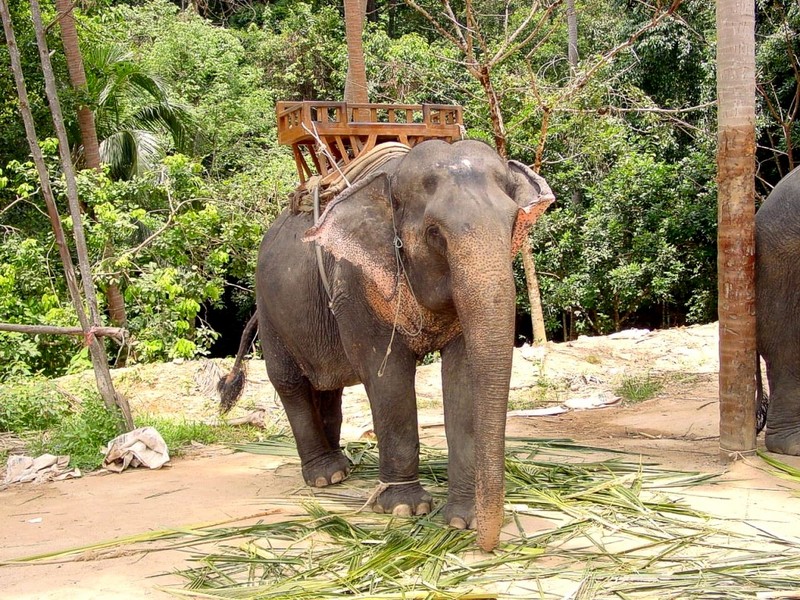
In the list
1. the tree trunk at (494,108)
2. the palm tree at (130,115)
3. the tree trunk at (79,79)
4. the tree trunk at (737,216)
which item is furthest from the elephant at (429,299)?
the palm tree at (130,115)

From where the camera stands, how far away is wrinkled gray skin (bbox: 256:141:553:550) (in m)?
3.88

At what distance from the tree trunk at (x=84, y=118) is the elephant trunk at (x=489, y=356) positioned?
9365mm

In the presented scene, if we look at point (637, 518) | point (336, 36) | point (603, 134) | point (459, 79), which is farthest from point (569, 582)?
point (336, 36)

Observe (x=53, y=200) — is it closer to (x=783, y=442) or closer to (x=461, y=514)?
(x=461, y=514)

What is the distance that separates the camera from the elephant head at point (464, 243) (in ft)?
12.7

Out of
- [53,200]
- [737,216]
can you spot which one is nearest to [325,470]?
[737,216]

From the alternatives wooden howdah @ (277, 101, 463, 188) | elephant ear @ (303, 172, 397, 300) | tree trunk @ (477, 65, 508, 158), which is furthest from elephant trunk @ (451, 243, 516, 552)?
tree trunk @ (477, 65, 508, 158)

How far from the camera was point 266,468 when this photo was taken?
6.85 meters

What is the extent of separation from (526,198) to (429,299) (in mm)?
640

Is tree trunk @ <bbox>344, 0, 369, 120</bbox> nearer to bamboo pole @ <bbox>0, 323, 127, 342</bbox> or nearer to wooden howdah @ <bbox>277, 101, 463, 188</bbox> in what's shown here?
bamboo pole @ <bbox>0, 323, 127, 342</bbox>

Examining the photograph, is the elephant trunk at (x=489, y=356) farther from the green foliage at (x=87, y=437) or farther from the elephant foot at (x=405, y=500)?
the green foliage at (x=87, y=437)

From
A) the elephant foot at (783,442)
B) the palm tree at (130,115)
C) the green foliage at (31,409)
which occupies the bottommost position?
the green foliage at (31,409)

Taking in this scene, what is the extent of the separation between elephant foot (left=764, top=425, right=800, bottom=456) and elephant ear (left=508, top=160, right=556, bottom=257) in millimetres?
2438

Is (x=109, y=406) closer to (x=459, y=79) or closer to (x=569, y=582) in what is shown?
(x=569, y=582)
